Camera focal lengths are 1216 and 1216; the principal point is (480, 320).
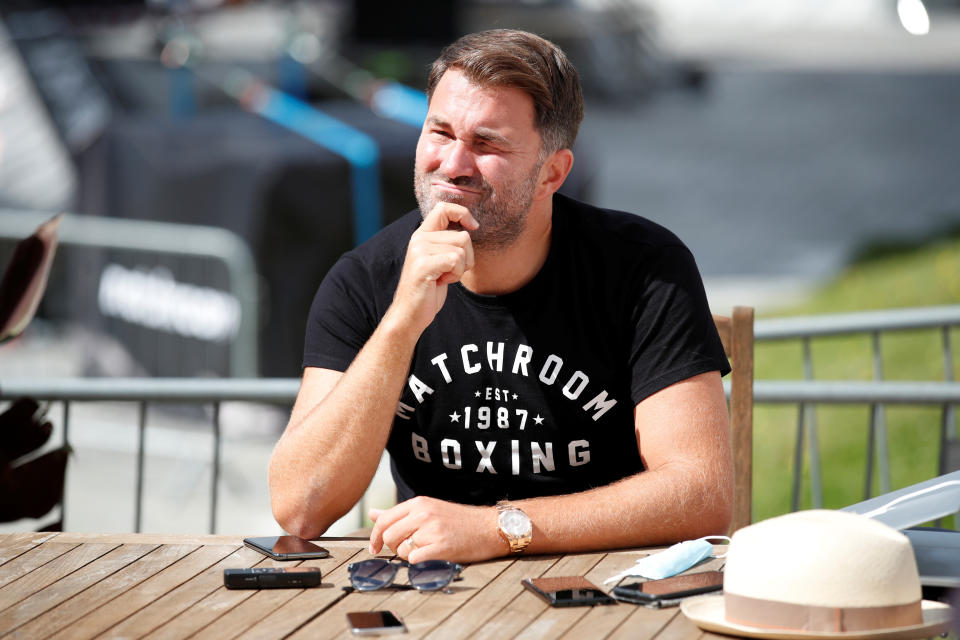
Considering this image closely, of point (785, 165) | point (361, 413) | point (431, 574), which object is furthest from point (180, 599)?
point (785, 165)

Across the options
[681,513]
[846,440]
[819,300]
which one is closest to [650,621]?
[681,513]

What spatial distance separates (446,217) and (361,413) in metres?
0.47

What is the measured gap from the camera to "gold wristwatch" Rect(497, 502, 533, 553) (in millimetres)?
2293

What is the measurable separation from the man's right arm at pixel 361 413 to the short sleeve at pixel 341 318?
0.18m

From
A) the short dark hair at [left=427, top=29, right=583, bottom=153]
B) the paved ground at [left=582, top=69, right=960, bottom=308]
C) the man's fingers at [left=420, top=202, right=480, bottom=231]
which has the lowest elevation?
the man's fingers at [left=420, top=202, right=480, bottom=231]

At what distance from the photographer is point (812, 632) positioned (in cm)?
180

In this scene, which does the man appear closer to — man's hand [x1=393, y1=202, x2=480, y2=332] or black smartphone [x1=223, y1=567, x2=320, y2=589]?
man's hand [x1=393, y1=202, x2=480, y2=332]

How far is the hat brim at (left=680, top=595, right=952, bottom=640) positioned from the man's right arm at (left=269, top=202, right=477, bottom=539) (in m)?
0.90

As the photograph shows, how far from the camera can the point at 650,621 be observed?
6.45 ft

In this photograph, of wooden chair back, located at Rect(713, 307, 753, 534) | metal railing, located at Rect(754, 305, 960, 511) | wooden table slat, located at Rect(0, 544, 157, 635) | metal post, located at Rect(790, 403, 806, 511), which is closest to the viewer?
wooden table slat, located at Rect(0, 544, 157, 635)

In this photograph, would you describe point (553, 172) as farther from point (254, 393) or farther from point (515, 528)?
point (254, 393)

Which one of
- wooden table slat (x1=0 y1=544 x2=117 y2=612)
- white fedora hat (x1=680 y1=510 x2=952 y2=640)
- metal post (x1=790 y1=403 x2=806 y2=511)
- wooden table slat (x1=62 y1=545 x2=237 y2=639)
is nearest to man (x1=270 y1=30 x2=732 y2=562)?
wooden table slat (x1=62 y1=545 x2=237 y2=639)

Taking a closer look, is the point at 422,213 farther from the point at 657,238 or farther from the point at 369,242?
the point at 657,238

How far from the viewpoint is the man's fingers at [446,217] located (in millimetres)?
2672
